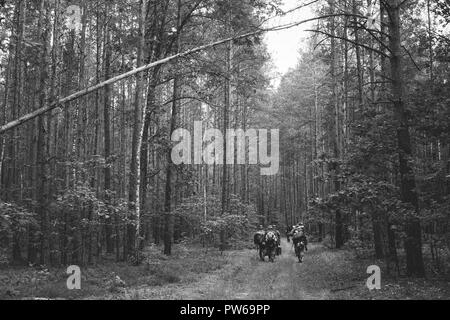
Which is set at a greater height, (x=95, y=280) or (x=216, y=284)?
(x=95, y=280)

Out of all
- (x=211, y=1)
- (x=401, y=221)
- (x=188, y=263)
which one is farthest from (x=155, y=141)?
(x=401, y=221)

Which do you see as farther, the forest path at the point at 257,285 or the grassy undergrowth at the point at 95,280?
the forest path at the point at 257,285

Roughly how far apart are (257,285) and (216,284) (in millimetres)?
1205

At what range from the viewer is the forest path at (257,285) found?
1003 cm

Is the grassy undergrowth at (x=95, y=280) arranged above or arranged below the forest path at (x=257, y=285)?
above

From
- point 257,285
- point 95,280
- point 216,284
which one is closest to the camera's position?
point 95,280

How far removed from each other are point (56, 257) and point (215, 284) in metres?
6.29

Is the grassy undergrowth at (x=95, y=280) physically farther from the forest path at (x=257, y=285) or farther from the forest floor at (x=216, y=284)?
the forest path at (x=257, y=285)

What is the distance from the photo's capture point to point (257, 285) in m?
12.1

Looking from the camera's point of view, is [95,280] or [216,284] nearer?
[95,280]

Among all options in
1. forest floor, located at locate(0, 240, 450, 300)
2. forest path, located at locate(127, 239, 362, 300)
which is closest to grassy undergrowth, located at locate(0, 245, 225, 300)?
forest floor, located at locate(0, 240, 450, 300)

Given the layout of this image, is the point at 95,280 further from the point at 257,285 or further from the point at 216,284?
the point at 257,285

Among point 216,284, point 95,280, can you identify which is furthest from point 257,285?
point 95,280

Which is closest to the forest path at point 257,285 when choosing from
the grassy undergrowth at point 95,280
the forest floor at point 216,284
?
the forest floor at point 216,284
